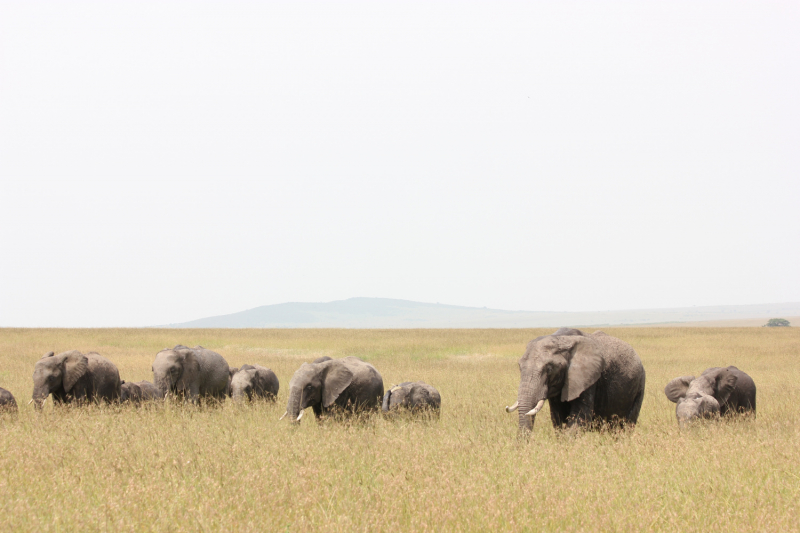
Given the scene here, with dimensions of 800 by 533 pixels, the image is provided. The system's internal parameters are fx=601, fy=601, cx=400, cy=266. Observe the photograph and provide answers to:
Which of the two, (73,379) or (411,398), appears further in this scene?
(73,379)

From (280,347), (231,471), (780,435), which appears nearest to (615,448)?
(780,435)

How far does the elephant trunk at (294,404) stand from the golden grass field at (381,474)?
263 mm

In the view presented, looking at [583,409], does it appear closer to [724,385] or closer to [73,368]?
[724,385]

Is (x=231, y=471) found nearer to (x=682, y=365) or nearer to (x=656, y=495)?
(x=656, y=495)

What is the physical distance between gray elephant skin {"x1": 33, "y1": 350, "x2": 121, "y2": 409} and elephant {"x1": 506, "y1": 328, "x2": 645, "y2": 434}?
9.84m

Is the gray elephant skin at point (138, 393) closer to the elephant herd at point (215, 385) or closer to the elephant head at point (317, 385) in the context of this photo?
the elephant herd at point (215, 385)

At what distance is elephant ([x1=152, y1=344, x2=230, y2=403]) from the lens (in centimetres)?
1459

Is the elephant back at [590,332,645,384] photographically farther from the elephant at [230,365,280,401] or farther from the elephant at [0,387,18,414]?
the elephant at [0,387,18,414]

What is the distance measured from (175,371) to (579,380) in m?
9.95

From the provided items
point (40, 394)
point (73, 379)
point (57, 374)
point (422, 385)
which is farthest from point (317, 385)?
point (40, 394)

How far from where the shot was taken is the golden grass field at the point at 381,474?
5.70 meters

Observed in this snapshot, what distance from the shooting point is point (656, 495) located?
664 centimetres

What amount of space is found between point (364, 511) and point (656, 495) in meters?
3.23

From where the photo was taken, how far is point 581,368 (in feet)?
31.1
